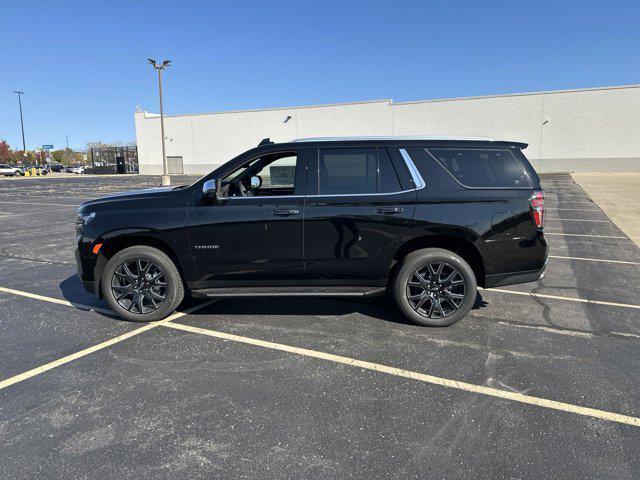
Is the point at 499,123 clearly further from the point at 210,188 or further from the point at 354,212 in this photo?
the point at 210,188

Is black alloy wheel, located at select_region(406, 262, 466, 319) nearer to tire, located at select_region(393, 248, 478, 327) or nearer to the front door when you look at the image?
tire, located at select_region(393, 248, 478, 327)

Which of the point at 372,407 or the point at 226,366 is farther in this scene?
the point at 226,366

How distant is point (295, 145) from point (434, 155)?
1.47 m

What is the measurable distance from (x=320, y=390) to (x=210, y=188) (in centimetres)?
229

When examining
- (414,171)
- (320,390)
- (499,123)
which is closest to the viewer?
(320,390)

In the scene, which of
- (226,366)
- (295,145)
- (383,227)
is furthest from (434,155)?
(226,366)

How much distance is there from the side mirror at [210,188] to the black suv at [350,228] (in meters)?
0.01

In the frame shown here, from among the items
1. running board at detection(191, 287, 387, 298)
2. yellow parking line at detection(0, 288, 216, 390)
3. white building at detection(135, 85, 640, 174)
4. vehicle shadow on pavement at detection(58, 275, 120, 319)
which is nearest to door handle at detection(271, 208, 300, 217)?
running board at detection(191, 287, 387, 298)

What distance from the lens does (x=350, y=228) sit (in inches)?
171

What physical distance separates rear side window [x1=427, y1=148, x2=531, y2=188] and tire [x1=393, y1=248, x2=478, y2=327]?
820mm

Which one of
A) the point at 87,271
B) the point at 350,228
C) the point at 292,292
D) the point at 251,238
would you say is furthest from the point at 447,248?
the point at 87,271

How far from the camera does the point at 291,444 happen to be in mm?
2662

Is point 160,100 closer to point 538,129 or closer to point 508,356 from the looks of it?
point 508,356

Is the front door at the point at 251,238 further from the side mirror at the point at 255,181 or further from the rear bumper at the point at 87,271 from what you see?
the rear bumper at the point at 87,271
